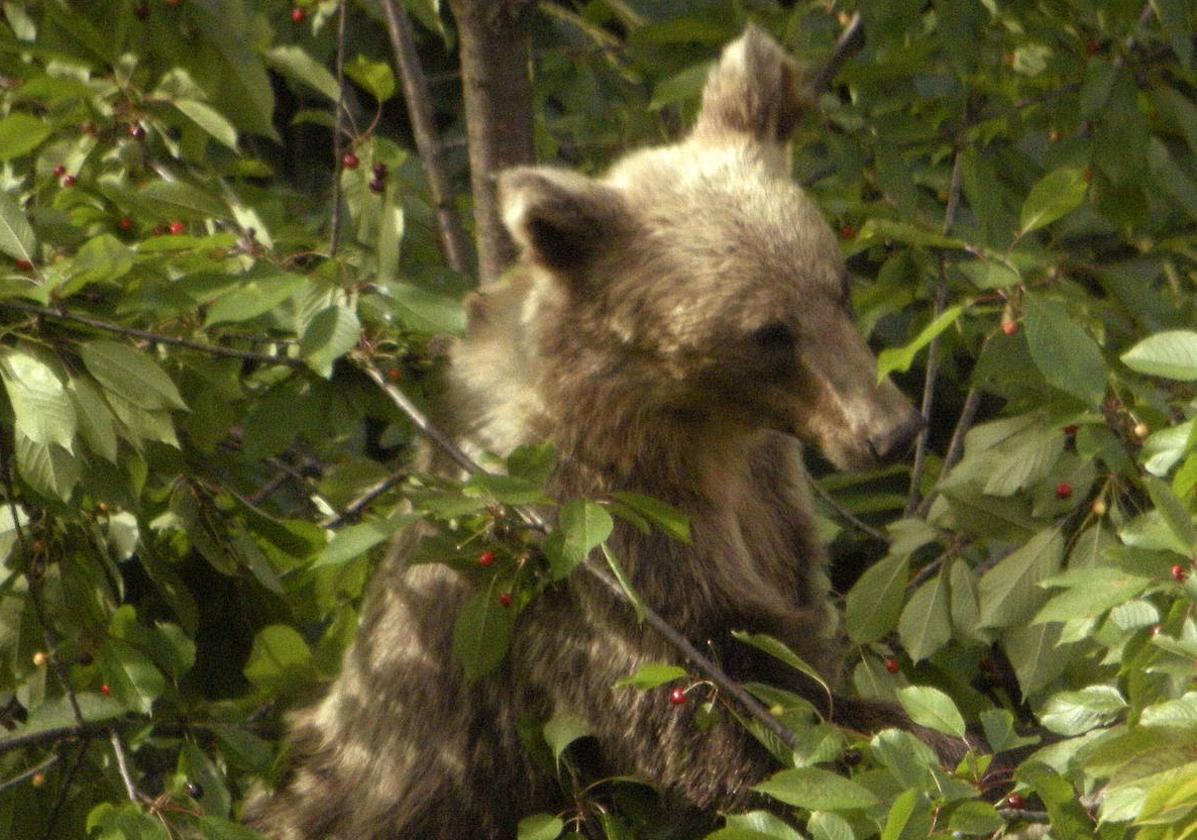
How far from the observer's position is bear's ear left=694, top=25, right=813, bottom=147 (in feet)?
13.1

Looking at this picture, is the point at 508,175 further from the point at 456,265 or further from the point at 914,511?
the point at 914,511

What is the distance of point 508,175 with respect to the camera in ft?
11.6

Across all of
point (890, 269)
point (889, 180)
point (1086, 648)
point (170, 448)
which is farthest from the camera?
point (890, 269)

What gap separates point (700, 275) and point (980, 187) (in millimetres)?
594

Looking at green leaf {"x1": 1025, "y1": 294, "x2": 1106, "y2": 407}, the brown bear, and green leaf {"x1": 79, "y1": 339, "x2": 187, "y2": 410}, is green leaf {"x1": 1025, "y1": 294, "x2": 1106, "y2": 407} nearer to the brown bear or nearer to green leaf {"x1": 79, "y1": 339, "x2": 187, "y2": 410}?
the brown bear

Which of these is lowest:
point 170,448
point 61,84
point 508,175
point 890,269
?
point 890,269

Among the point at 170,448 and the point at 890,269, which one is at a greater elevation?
the point at 170,448

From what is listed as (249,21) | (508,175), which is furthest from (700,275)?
(249,21)

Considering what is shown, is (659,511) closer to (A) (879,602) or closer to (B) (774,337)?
(B) (774,337)

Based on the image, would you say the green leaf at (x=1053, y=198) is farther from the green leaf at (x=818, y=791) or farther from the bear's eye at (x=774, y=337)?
the green leaf at (x=818, y=791)

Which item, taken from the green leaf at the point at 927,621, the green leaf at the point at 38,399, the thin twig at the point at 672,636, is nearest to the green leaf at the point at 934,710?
the thin twig at the point at 672,636

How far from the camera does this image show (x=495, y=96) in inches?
162

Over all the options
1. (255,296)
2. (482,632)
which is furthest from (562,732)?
(255,296)

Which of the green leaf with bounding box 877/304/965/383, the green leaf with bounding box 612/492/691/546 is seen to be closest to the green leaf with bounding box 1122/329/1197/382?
the green leaf with bounding box 877/304/965/383
